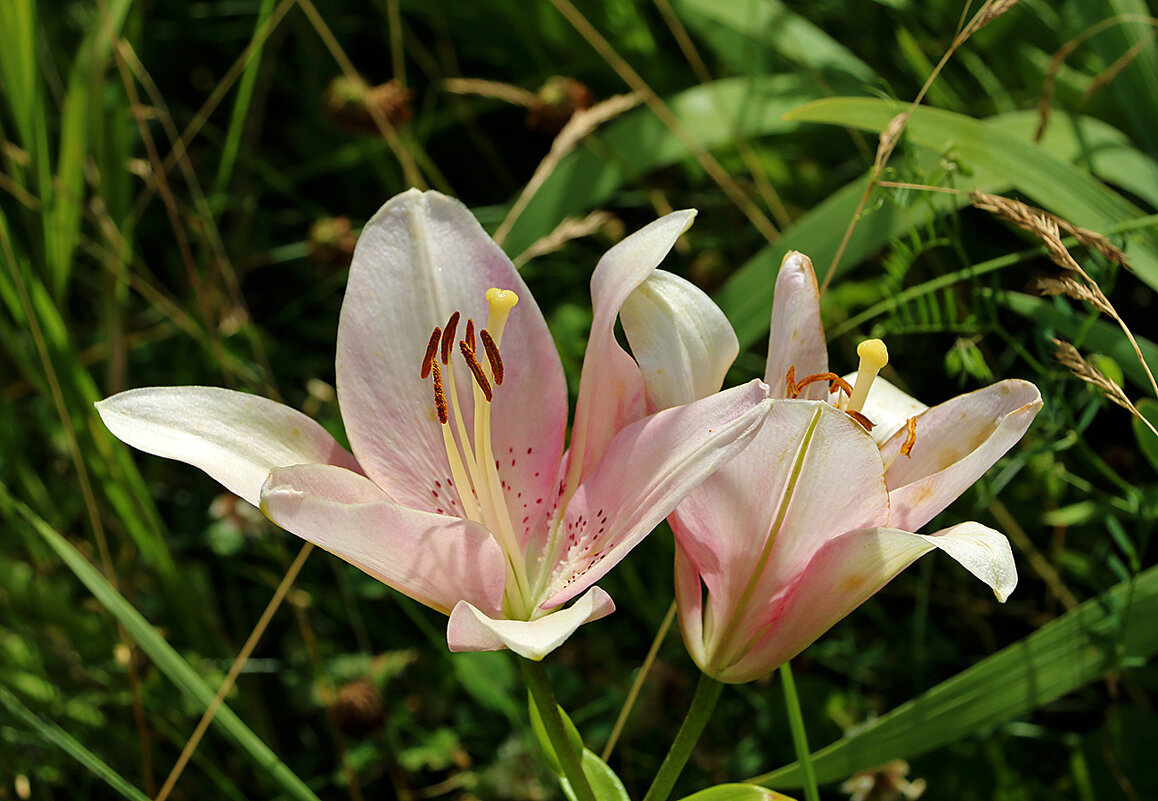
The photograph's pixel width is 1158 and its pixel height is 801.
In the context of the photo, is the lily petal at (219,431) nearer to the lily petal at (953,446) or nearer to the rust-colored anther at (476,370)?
the rust-colored anther at (476,370)

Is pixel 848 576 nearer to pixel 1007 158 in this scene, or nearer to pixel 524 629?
pixel 524 629

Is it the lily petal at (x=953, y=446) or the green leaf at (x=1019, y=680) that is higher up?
the lily petal at (x=953, y=446)

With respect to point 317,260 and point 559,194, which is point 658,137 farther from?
point 317,260

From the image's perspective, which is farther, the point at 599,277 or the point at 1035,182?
the point at 1035,182

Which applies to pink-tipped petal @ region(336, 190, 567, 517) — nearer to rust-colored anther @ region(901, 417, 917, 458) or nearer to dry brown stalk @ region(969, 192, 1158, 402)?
rust-colored anther @ region(901, 417, 917, 458)

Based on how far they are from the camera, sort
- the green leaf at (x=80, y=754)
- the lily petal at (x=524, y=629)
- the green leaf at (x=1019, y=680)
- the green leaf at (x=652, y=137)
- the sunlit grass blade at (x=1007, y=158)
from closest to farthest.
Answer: the lily petal at (x=524, y=629) → the green leaf at (x=80, y=754) → the green leaf at (x=1019, y=680) → the sunlit grass blade at (x=1007, y=158) → the green leaf at (x=652, y=137)

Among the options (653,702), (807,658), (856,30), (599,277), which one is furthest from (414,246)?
(856,30)

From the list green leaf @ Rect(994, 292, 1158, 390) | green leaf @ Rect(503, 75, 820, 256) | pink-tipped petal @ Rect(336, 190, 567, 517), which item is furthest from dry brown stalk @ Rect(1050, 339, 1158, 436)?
green leaf @ Rect(503, 75, 820, 256)

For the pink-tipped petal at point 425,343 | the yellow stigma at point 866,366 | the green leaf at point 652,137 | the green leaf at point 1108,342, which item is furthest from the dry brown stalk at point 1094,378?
the green leaf at point 652,137
